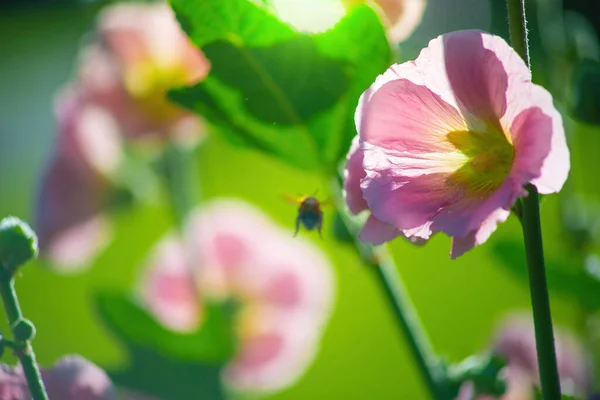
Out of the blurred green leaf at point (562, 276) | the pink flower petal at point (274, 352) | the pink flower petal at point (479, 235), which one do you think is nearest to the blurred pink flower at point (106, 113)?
the pink flower petal at point (274, 352)

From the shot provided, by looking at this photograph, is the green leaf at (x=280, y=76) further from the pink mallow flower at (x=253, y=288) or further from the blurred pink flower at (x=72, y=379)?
the pink mallow flower at (x=253, y=288)

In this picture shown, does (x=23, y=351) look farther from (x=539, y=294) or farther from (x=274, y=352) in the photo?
(x=274, y=352)

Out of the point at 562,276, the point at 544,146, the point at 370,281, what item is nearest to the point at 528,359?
the point at 562,276

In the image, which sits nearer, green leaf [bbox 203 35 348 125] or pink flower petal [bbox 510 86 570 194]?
pink flower petal [bbox 510 86 570 194]

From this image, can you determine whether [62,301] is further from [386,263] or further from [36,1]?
[36,1]

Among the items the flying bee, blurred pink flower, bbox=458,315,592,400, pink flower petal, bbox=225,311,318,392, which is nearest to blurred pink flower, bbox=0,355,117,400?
the flying bee

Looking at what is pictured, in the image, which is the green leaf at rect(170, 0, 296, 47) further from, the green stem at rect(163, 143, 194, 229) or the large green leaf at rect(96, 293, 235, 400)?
the green stem at rect(163, 143, 194, 229)

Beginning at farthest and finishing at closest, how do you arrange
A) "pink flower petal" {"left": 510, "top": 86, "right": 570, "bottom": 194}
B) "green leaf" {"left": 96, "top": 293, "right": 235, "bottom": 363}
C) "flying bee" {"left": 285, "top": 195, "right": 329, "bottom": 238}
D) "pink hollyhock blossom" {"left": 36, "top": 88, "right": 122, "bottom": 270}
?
1. "pink hollyhock blossom" {"left": 36, "top": 88, "right": 122, "bottom": 270}
2. "green leaf" {"left": 96, "top": 293, "right": 235, "bottom": 363}
3. "flying bee" {"left": 285, "top": 195, "right": 329, "bottom": 238}
4. "pink flower petal" {"left": 510, "top": 86, "right": 570, "bottom": 194}
